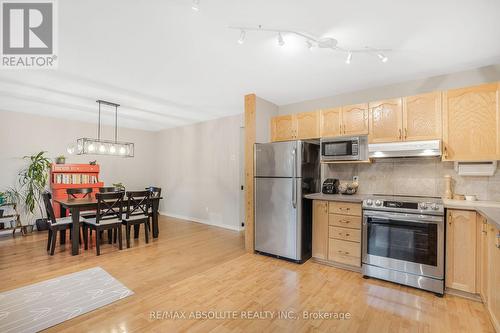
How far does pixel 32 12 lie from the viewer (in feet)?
6.12

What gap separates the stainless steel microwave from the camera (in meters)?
3.08

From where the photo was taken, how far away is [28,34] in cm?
215

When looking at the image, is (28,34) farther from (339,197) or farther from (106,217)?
(339,197)

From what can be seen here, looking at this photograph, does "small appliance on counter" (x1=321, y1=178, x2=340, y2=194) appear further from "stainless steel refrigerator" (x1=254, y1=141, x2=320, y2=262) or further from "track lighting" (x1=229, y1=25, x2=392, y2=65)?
"track lighting" (x1=229, y1=25, x2=392, y2=65)

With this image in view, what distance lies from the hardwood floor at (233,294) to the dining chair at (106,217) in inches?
13.3

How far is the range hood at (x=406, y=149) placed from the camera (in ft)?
8.54

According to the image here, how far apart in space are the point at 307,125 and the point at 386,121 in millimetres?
1090

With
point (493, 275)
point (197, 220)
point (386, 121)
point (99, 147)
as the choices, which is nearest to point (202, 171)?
point (197, 220)

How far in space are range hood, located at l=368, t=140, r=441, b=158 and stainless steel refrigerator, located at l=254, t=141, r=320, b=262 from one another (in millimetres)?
869

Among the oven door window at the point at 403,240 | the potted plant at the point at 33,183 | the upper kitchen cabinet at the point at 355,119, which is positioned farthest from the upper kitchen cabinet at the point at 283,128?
the potted plant at the point at 33,183

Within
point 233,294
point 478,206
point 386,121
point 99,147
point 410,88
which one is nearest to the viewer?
point 478,206

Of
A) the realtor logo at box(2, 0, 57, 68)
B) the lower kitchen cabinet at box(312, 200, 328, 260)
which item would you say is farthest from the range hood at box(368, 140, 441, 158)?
the realtor logo at box(2, 0, 57, 68)

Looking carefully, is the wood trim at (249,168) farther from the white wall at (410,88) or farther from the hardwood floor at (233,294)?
the white wall at (410,88)

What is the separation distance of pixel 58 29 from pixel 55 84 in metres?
1.65
